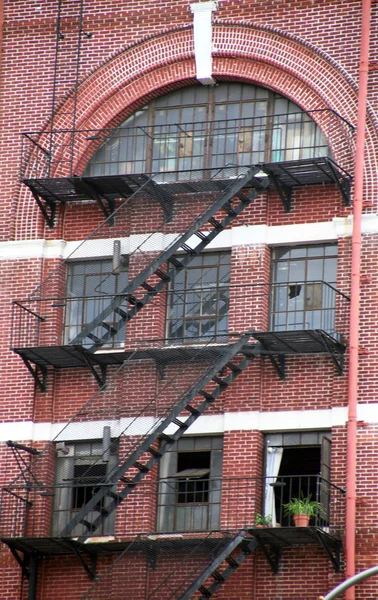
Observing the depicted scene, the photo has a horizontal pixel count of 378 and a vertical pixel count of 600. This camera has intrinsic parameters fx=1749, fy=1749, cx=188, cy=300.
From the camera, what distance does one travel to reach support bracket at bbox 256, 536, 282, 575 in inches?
1278

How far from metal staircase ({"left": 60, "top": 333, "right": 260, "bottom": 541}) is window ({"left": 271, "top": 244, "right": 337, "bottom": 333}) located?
1.28m

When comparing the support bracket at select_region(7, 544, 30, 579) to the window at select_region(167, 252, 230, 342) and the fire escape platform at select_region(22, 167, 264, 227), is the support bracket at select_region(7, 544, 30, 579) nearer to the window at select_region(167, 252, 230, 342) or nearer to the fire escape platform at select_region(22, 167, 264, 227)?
the window at select_region(167, 252, 230, 342)

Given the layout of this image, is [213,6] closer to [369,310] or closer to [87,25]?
[87,25]

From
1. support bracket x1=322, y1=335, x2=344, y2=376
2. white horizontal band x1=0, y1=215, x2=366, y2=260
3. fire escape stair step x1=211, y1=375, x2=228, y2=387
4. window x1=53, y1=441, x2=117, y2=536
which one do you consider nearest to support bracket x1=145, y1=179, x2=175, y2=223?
white horizontal band x1=0, y1=215, x2=366, y2=260

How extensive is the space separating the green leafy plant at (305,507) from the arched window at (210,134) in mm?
7065

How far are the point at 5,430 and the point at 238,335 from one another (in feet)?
17.3

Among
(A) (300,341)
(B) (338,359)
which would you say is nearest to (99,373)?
(A) (300,341)

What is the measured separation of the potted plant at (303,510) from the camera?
32.1 metres

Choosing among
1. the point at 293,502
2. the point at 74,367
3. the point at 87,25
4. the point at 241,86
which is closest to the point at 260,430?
the point at 293,502

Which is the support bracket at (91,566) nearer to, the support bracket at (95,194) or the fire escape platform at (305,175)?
the support bracket at (95,194)

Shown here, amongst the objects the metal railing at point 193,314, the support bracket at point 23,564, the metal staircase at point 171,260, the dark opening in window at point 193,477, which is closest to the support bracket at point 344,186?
the metal staircase at point 171,260

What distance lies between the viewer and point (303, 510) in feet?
106

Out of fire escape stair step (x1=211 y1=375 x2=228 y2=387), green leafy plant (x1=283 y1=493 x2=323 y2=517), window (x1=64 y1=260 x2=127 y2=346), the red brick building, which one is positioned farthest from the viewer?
window (x1=64 y1=260 x2=127 y2=346)

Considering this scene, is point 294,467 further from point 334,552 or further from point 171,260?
point 171,260
